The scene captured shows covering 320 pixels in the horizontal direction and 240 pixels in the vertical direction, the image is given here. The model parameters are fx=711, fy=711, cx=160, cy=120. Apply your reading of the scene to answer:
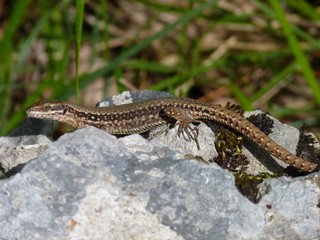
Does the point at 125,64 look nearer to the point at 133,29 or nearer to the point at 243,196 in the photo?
the point at 133,29

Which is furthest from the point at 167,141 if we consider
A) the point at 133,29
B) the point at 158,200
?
the point at 133,29

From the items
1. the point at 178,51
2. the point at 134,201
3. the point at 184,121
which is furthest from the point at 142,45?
the point at 134,201

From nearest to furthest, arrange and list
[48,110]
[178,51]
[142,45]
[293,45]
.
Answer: [48,110]
[293,45]
[142,45]
[178,51]

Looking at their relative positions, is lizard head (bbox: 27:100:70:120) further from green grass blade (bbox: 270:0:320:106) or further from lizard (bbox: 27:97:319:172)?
green grass blade (bbox: 270:0:320:106)

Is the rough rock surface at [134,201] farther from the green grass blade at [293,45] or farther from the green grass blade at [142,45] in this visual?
the green grass blade at [142,45]

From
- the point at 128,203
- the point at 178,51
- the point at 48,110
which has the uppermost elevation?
the point at 128,203

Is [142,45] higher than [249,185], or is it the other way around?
[249,185]

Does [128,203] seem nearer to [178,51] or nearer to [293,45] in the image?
[293,45]
